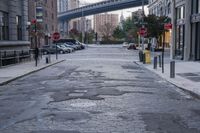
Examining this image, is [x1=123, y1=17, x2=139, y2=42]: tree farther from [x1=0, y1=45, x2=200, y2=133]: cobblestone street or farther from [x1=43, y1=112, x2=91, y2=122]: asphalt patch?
[x1=43, y1=112, x2=91, y2=122]: asphalt patch

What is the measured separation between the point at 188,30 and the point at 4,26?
1576cm

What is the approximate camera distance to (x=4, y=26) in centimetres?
3472

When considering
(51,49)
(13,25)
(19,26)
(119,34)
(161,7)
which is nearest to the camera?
(13,25)

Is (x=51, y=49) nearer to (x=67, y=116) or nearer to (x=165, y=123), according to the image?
(x=67, y=116)

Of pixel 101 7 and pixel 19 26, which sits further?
pixel 101 7

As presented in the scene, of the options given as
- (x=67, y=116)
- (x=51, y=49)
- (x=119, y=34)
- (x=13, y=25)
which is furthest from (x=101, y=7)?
(x=67, y=116)

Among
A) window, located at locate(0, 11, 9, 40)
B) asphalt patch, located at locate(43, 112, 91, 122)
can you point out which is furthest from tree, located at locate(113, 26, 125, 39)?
asphalt patch, located at locate(43, 112, 91, 122)

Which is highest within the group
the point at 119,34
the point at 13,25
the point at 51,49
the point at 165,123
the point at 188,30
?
the point at 119,34

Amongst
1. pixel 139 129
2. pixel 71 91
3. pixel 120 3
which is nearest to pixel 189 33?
pixel 71 91

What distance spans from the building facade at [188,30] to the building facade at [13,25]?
1456 cm

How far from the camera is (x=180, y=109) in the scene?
11.9 metres

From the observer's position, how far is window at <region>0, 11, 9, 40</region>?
33791 mm

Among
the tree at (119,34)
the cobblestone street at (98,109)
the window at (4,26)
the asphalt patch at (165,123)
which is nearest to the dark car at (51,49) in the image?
the window at (4,26)

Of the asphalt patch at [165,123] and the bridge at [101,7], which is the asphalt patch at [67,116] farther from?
the bridge at [101,7]
